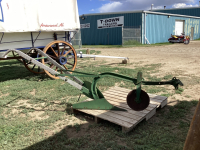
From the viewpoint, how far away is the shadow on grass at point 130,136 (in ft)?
9.54

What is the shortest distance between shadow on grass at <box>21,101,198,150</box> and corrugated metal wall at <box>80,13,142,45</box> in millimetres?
18047

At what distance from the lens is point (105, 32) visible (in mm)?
23016

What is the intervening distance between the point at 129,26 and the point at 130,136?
19.3 metres

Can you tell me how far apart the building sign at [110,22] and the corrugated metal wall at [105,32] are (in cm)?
37

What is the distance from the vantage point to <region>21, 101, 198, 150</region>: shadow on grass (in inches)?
114

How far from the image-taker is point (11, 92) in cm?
562

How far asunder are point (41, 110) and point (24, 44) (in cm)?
317

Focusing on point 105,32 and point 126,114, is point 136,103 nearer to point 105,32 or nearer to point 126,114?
point 126,114

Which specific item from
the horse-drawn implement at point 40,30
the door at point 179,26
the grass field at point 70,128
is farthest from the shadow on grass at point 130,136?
the door at point 179,26

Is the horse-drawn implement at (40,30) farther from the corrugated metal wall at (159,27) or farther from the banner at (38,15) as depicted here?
the corrugated metal wall at (159,27)

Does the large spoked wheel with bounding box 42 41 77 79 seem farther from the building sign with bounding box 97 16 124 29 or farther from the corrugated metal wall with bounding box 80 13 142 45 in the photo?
the building sign with bounding box 97 16 124 29

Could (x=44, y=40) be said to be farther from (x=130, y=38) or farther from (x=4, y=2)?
(x=130, y=38)

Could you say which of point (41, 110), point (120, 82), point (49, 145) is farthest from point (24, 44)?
point (49, 145)

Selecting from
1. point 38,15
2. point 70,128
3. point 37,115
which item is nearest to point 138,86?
point 70,128
